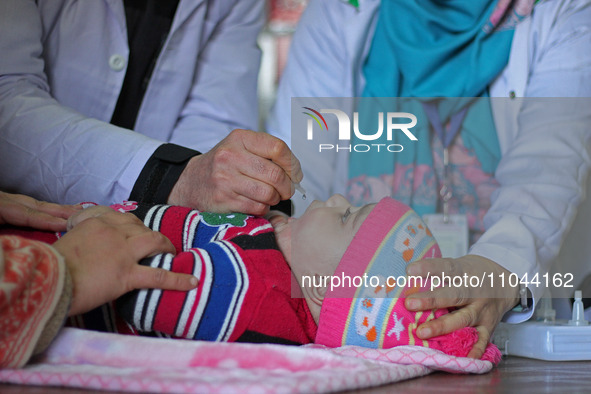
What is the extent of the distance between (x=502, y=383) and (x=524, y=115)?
89 centimetres

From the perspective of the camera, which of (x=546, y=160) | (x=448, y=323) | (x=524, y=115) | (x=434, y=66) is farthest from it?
(x=434, y=66)

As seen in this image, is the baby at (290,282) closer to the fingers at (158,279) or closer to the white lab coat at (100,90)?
the fingers at (158,279)

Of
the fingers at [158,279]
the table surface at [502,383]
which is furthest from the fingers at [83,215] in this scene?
the table surface at [502,383]

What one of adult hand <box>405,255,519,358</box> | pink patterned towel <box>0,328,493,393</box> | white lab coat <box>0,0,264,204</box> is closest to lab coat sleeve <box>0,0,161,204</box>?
white lab coat <box>0,0,264,204</box>

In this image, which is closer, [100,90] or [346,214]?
[346,214]

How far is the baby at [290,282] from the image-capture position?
848 millimetres

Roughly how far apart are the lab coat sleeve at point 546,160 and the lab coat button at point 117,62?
3.17ft

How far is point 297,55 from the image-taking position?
1.83m

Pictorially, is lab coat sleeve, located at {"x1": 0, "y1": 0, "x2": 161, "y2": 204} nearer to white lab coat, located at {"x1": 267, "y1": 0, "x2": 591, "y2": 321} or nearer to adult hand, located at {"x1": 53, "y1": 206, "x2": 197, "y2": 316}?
adult hand, located at {"x1": 53, "y1": 206, "x2": 197, "y2": 316}

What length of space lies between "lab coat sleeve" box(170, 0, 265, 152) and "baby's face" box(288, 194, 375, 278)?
0.60 m

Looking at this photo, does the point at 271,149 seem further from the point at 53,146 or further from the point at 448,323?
the point at 53,146

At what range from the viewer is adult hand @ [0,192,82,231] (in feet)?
3.10

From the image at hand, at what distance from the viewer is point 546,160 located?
1.37m

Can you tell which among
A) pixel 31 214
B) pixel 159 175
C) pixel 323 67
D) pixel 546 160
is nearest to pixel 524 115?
pixel 546 160
